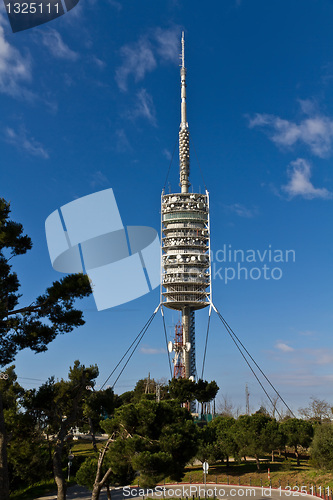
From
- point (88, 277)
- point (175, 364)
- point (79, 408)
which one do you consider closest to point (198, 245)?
point (175, 364)

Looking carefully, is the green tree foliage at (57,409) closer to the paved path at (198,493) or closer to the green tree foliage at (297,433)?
the paved path at (198,493)

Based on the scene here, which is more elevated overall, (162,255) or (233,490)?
(162,255)

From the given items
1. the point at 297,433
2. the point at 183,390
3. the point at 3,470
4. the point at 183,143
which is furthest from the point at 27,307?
the point at 183,143

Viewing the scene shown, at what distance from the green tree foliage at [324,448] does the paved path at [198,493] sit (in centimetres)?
259

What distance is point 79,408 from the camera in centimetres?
2697

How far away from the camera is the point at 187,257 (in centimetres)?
8450

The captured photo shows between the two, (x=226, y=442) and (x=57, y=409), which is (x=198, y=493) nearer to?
(x=226, y=442)

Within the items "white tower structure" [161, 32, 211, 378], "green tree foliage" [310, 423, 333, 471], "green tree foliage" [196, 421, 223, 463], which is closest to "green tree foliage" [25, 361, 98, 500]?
"green tree foliage" [310, 423, 333, 471]

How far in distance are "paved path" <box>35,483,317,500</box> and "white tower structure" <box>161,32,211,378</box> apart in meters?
42.2

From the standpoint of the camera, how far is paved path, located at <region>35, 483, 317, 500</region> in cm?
3338

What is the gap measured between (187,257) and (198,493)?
171 feet

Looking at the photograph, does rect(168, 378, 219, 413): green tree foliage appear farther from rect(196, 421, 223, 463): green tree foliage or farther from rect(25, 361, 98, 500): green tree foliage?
rect(25, 361, 98, 500): green tree foliage

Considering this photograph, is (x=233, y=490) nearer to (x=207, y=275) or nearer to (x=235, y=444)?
(x=235, y=444)

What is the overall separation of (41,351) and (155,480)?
26.7 feet
